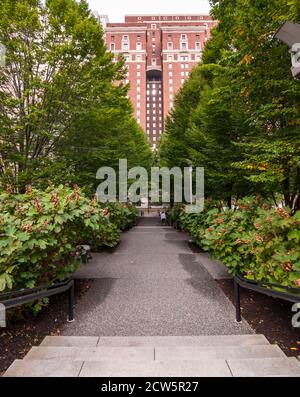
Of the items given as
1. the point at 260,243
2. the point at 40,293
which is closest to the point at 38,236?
the point at 40,293

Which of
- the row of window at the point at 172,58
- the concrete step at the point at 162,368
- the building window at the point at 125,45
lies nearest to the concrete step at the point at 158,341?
the concrete step at the point at 162,368

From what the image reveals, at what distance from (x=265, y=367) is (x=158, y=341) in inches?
57.0

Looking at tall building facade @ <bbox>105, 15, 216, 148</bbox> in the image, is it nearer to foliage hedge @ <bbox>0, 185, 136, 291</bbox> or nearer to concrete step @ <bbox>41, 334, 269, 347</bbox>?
foliage hedge @ <bbox>0, 185, 136, 291</bbox>

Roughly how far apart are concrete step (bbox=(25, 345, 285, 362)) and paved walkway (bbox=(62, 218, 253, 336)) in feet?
2.44

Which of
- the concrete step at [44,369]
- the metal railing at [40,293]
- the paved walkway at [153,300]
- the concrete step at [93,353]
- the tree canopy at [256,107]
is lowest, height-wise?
the paved walkway at [153,300]

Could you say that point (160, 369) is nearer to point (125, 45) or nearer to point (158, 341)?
point (158, 341)

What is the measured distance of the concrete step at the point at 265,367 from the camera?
8.21ft

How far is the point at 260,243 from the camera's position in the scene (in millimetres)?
4297

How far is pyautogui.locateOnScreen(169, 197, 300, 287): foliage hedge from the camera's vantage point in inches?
145

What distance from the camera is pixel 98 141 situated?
10.7 meters

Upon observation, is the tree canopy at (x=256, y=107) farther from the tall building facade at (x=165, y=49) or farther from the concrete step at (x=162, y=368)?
the tall building facade at (x=165, y=49)

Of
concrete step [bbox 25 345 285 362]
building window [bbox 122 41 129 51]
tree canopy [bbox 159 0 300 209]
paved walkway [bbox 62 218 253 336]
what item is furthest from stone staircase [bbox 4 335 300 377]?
building window [bbox 122 41 129 51]

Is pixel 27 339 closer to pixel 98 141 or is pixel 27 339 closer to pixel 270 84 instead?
pixel 270 84

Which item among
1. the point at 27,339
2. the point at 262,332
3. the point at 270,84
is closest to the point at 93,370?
the point at 27,339
